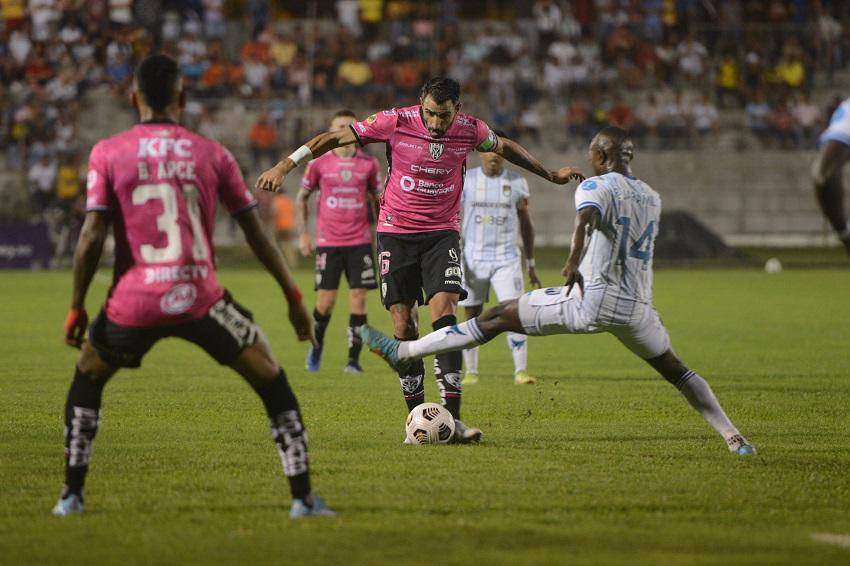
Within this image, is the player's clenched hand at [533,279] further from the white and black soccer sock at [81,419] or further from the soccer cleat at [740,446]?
the white and black soccer sock at [81,419]

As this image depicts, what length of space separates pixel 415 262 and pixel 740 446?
2.56 metres

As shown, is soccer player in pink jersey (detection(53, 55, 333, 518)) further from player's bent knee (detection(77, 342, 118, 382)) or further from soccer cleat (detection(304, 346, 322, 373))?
soccer cleat (detection(304, 346, 322, 373))

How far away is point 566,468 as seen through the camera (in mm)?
7891

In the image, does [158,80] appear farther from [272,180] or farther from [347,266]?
[347,266]

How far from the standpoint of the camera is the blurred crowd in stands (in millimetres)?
35375

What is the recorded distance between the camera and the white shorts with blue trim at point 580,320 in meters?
8.10

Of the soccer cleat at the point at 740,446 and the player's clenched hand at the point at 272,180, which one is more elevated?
the player's clenched hand at the point at 272,180

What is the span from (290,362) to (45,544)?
29.2 feet

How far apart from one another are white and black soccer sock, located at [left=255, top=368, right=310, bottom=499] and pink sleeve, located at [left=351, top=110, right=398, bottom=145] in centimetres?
296

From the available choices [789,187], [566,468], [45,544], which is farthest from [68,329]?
[789,187]

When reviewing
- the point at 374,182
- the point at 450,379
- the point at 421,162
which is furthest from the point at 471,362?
the point at 421,162

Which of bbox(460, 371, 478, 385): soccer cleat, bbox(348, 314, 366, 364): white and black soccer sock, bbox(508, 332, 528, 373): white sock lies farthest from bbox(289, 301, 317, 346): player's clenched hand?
bbox(348, 314, 366, 364): white and black soccer sock

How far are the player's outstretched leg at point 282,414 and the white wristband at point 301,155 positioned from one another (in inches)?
87.9

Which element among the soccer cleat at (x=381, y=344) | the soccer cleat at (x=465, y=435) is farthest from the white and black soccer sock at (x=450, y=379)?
the soccer cleat at (x=381, y=344)
